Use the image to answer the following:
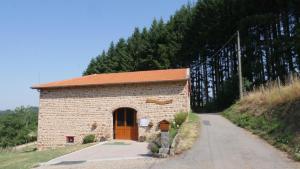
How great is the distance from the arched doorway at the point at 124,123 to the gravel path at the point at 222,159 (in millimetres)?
9076

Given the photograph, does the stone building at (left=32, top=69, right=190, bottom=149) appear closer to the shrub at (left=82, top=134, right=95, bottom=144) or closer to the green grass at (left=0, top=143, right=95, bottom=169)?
the shrub at (left=82, top=134, right=95, bottom=144)

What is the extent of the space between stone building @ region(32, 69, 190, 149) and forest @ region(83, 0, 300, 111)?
11.2m

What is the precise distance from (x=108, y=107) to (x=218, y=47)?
23.5m

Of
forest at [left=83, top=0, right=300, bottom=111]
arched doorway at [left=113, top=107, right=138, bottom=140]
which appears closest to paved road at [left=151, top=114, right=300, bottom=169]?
arched doorway at [left=113, top=107, right=138, bottom=140]

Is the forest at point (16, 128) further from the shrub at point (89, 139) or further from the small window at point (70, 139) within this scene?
the shrub at point (89, 139)

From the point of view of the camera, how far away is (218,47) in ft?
133

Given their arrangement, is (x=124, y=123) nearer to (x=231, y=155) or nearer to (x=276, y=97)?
(x=276, y=97)

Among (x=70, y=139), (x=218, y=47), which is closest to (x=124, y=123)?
Answer: (x=70, y=139)

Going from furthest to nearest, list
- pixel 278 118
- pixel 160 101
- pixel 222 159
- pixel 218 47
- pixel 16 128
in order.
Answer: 1. pixel 16 128
2. pixel 218 47
3. pixel 160 101
4. pixel 278 118
5. pixel 222 159

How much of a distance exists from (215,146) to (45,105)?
14.6 meters

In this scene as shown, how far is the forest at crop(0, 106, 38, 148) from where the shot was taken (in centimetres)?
4208

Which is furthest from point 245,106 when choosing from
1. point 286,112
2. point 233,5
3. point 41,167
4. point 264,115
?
point 233,5

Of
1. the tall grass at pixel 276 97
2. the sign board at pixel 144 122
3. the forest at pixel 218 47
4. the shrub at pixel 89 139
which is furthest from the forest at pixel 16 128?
the tall grass at pixel 276 97

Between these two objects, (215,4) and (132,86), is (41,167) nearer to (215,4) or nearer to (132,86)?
(132,86)
